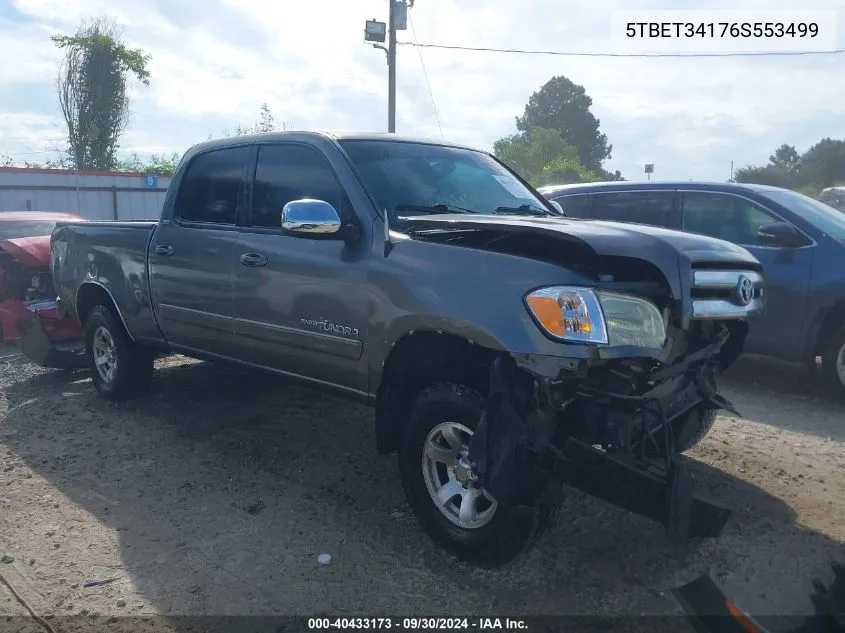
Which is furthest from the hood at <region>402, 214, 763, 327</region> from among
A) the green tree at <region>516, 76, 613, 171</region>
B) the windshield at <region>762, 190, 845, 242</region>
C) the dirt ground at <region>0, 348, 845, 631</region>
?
the green tree at <region>516, 76, 613, 171</region>

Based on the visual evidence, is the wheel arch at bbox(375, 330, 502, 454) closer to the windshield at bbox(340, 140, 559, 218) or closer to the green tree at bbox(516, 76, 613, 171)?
the windshield at bbox(340, 140, 559, 218)

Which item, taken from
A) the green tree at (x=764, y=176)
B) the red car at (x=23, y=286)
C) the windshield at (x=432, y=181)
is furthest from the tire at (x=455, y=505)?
the green tree at (x=764, y=176)

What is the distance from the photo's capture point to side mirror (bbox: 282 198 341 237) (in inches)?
148

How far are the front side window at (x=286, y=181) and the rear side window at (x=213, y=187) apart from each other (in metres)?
0.22

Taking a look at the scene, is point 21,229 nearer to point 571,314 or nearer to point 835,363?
point 571,314

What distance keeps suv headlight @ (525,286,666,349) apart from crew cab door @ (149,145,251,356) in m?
2.36

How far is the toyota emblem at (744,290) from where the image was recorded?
351 centimetres

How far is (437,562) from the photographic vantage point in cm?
352

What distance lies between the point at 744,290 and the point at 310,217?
2099 millimetres

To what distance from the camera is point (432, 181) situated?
435 cm

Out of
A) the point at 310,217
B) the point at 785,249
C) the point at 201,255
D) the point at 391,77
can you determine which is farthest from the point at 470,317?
the point at 391,77

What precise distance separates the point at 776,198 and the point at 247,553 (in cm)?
527

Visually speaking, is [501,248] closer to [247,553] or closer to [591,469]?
[591,469]

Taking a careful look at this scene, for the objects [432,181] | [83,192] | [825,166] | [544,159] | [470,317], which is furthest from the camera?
[544,159]
